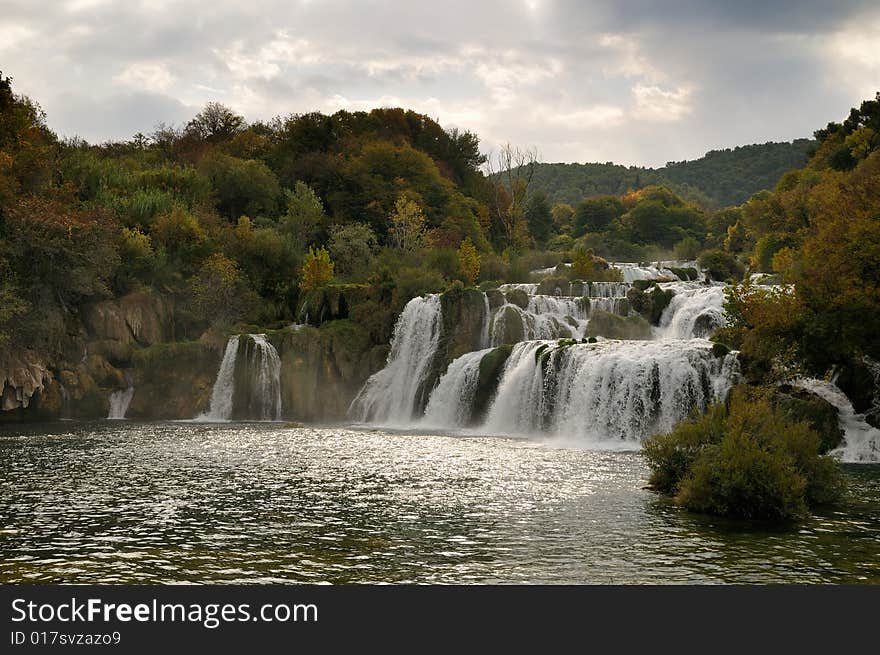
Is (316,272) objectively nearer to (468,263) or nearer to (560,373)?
(468,263)

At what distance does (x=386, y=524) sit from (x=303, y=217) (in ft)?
170

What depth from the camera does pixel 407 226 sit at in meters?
68.9

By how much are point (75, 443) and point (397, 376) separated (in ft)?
59.7

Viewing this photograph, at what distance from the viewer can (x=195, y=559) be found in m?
15.0

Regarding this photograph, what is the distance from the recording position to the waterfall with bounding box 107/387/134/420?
45.5 metres

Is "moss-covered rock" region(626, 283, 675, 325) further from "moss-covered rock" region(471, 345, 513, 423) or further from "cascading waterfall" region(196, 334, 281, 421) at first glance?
"cascading waterfall" region(196, 334, 281, 421)

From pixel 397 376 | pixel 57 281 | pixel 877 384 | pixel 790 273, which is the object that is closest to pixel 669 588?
pixel 877 384

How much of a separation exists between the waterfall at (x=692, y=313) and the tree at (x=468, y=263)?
16.3m

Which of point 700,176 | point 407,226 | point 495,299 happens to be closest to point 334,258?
point 407,226

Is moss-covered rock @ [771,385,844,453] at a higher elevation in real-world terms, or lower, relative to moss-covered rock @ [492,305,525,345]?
lower

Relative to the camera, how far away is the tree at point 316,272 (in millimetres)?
53750

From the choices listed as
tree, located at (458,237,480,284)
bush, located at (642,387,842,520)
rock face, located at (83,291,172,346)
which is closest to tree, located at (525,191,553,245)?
tree, located at (458,237,480,284)

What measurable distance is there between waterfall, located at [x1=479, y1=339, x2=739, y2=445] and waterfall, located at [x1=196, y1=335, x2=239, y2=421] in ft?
53.1

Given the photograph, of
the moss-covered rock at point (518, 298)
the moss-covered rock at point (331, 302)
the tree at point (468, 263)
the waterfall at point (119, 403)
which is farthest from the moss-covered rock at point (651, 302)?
the waterfall at point (119, 403)
